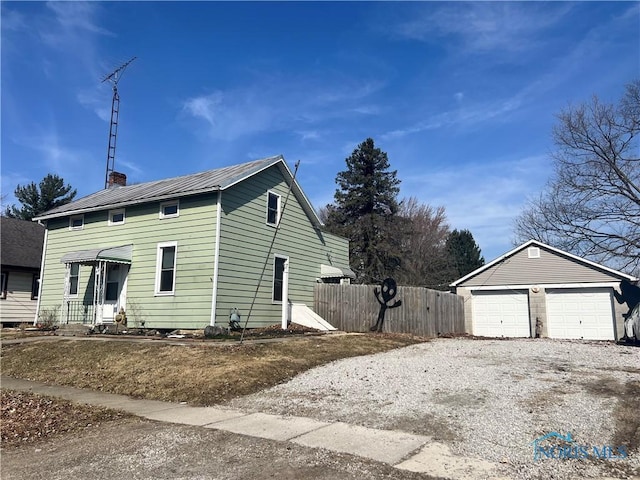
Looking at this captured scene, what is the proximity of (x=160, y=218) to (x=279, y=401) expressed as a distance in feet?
35.2

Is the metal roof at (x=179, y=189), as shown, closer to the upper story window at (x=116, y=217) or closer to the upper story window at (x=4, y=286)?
the upper story window at (x=116, y=217)

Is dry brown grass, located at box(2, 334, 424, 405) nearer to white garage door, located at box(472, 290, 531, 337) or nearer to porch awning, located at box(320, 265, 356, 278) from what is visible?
porch awning, located at box(320, 265, 356, 278)

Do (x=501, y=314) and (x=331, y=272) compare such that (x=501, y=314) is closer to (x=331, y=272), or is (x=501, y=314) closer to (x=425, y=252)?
(x=331, y=272)

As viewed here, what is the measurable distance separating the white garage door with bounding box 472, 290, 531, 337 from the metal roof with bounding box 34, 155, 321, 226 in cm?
907

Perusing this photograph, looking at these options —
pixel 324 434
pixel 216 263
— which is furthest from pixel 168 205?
pixel 324 434

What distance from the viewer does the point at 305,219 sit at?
800 inches

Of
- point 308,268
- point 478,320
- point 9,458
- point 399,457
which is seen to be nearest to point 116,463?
point 9,458

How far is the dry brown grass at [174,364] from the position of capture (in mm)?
8984

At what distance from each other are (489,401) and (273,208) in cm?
1253

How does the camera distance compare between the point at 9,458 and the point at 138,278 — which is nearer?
the point at 9,458

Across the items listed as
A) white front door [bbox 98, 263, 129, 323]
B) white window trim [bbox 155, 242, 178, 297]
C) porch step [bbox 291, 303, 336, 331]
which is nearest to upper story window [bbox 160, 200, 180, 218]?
white window trim [bbox 155, 242, 178, 297]

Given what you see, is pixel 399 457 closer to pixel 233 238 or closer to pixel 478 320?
pixel 233 238

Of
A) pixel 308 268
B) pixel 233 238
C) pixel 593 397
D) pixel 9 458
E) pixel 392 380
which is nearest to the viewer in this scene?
pixel 9 458

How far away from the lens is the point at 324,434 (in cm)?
591
